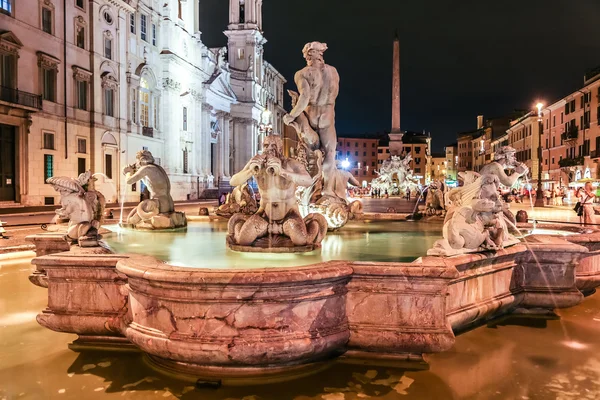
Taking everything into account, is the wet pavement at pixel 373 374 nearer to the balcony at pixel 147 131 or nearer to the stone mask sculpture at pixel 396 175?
the balcony at pixel 147 131

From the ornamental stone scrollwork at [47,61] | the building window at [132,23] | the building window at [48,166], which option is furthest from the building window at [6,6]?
the building window at [132,23]

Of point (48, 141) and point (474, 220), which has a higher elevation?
point (48, 141)

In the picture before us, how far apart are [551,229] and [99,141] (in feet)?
92.6

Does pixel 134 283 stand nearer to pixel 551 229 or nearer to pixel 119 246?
pixel 119 246

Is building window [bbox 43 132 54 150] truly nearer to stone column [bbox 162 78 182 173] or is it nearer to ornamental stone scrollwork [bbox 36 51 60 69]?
ornamental stone scrollwork [bbox 36 51 60 69]

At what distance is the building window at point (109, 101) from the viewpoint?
107 ft

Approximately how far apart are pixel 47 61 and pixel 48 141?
4.30 metres

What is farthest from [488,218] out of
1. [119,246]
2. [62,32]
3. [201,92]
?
[201,92]

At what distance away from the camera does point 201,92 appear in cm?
4809

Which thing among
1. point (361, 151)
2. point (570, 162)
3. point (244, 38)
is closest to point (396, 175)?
point (570, 162)

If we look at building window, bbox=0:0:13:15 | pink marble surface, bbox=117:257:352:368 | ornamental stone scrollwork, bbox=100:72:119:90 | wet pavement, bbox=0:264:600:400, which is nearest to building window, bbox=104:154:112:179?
ornamental stone scrollwork, bbox=100:72:119:90

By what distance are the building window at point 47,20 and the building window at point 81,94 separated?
11.2 ft

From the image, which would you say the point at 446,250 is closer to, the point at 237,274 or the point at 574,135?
the point at 237,274

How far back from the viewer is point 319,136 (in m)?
8.65
